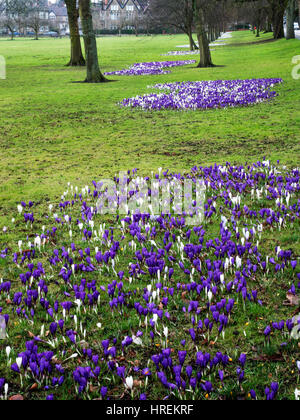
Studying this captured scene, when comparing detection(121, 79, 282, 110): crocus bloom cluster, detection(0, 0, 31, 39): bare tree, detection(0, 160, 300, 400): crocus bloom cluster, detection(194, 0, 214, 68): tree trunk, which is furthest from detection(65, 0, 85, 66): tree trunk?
detection(0, 0, 31, 39): bare tree

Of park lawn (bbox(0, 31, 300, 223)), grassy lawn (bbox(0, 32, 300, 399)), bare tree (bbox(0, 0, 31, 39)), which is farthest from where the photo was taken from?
bare tree (bbox(0, 0, 31, 39))

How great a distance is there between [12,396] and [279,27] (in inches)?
2554

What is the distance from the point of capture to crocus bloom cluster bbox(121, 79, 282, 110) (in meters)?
18.5

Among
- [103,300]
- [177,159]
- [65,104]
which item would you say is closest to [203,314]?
[103,300]

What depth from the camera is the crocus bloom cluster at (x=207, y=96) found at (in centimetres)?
1852

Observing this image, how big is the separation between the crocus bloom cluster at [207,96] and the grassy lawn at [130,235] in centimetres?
101

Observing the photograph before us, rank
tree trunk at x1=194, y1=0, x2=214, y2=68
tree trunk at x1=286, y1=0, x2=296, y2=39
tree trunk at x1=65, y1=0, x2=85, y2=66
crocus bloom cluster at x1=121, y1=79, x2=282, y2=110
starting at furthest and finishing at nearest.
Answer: tree trunk at x1=286, y1=0, x2=296, y2=39
tree trunk at x1=65, y1=0, x2=85, y2=66
tree trunk at x1=194, y1=0, x2=214, y2=68
crocus bloom cluster at x1=121, y1=79, x2=282, y2=110

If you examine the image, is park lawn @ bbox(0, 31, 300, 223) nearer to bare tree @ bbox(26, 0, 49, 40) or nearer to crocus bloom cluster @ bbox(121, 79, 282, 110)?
crocus bloom cluster @ bbox(121, 79, 282, 110)

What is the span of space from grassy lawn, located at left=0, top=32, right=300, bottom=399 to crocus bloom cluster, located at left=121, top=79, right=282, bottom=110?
101 centimetres

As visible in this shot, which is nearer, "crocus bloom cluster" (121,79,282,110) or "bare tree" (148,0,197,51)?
"crocus bloom cluster" (121,79,282,110)

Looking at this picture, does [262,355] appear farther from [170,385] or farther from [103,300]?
[103,300]

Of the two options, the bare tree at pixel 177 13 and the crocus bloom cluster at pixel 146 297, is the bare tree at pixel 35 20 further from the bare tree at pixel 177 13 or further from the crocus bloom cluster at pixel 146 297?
the crocus bloom cluster at pixel 146 297

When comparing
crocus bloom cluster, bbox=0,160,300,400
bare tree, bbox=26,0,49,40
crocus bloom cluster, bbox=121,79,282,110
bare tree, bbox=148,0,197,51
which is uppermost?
bare tree, bbox=26,0,49,40

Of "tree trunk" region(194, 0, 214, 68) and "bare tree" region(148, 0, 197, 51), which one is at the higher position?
"bare tree" region(148, 0, 197, 51)
